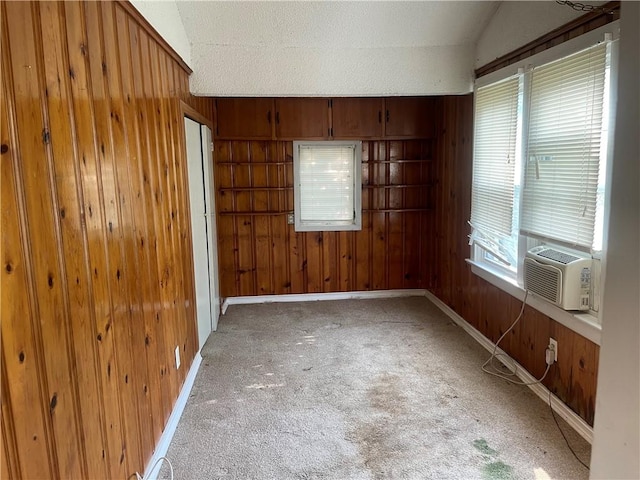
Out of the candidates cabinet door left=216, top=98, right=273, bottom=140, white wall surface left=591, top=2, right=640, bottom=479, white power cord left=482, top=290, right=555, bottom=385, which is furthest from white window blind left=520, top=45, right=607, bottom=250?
cabinet door left=216, top=98, right=273, bottom=140

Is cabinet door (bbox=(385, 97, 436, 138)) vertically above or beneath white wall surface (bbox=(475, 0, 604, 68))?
beneath

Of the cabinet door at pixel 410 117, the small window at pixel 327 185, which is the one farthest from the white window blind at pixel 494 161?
the small window at pixel 327 185

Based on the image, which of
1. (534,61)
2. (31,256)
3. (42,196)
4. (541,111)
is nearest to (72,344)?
(31,256)

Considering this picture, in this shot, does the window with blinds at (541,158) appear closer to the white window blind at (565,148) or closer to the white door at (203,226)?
the white window blind at (565,148)

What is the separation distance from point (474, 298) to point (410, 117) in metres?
2.15

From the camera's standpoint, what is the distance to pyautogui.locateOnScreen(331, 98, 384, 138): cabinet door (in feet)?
15.5

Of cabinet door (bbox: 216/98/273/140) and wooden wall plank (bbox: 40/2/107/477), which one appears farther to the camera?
cabinet door (bbox: 216/98/273/140)

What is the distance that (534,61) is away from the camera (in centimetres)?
283

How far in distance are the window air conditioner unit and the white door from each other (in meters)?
2.43

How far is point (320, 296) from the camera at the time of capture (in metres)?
5.10

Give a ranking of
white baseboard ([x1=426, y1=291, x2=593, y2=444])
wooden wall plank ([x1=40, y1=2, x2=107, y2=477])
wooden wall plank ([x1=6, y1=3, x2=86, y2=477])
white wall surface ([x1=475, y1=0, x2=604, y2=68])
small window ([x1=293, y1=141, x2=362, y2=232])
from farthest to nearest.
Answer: small window ([x1=293, y1=141, x2=362, y2=232]), white wall surface ([x1=475, y1=0, x2=604, y2=68]), white baseboard ([x1=426, y1=291, x2=593, y2=444]), wooden wall plank ([x1=40, y1=2, x2=107, y2=477]), wooden wall plank ([x1=6, y1=3, x2=86, y2=477])

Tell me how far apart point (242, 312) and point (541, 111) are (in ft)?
11.0

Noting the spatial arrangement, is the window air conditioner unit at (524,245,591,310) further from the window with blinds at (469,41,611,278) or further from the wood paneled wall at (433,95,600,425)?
the wood paneled wall at (433,95,600,425)

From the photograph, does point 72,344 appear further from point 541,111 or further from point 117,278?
point 541,111
